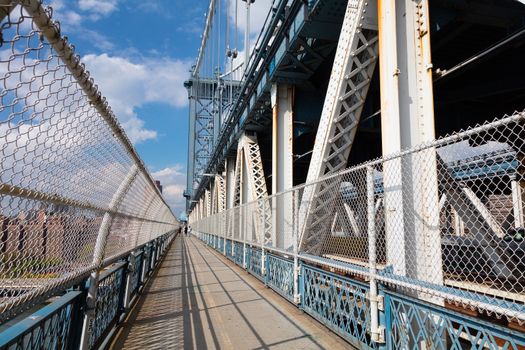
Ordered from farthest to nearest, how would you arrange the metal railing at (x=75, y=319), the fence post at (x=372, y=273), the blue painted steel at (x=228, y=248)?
1. the blue painted steel at (x=228, y=248)
2. the fence post at (x=372, y=273)
3. the metal railing at (x=75, y=319)

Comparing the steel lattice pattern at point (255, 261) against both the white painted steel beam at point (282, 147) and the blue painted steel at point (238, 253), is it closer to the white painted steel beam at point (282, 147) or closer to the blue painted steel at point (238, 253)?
the white painted steel beam at point (282, 147)

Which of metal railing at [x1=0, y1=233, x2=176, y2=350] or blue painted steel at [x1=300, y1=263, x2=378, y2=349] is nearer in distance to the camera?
metal railing at [x1=0, y1=233, x2=176, y2=350]

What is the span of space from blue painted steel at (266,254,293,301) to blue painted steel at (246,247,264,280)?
890 mm

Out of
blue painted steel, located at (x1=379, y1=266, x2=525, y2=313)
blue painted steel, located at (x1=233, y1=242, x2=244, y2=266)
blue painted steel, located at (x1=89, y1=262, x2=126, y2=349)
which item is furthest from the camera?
blue painted steel, located at (x1=233, y1=242, x2=244, y2=266)

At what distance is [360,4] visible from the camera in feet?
18.4

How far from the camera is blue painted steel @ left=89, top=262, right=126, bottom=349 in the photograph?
13.5 ft

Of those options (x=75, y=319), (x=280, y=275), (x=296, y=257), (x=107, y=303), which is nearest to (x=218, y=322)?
(x=107, y=303)

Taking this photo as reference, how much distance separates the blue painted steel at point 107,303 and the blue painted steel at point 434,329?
3232mm

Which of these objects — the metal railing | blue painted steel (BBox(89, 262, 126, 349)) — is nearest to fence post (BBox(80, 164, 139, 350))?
the metal railing

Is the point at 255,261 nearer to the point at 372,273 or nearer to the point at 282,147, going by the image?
the point at 282,147

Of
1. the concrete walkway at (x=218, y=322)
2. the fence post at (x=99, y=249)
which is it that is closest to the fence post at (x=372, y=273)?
the concrete walkway at (x=218, y=322)

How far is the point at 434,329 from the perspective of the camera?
10.2ft

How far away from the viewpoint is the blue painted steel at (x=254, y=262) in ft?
32.6

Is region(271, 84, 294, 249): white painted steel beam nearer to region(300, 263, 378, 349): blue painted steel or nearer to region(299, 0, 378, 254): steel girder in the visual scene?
region(299, 0, 378, 254): steel girder
